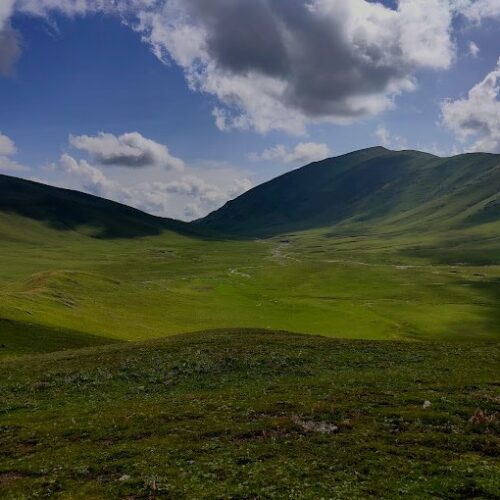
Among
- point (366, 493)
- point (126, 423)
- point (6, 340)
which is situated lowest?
point (6, 340)

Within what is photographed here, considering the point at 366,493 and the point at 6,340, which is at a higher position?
the point at 366,493

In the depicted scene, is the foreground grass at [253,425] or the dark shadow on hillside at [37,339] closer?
the foreground grass at [253,425]

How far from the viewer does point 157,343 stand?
60.3 m

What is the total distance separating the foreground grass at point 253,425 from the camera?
70.1ft

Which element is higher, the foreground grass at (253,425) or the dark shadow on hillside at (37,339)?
the foreground grass at (253,425)

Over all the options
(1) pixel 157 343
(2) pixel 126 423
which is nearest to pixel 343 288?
(1) pixel 157 343

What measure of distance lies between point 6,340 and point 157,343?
26.2 metres

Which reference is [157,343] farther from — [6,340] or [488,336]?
[488,336]

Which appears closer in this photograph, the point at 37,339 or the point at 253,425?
the point at 253,425

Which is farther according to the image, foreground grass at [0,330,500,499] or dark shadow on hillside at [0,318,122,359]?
dark shadow on hillside at [0,318,122,359]

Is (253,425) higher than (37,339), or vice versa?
(253,425)

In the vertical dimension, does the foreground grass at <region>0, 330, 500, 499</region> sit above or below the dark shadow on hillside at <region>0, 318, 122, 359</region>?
above

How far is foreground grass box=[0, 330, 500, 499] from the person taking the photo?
21359mm

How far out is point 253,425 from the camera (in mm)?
29016
